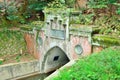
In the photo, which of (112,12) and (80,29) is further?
(112,12)

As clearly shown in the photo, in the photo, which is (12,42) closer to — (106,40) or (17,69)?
(17,69)

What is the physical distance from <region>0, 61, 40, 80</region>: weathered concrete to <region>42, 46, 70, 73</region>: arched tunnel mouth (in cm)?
52

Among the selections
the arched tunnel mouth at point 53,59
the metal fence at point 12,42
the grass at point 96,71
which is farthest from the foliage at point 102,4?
the grass at point 96,71

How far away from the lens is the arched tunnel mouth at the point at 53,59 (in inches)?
493

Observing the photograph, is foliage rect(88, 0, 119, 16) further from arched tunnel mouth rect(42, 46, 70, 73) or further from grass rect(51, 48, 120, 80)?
grass rect(51, 48, 120, 80)

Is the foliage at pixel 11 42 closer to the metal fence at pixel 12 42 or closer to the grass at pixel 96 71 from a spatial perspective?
the metal fence at pixel 12 42

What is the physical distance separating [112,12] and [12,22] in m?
5.56

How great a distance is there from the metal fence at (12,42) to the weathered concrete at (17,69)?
1079mm

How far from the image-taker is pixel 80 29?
32.6 ft

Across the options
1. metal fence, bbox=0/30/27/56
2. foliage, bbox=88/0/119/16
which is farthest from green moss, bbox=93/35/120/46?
metal fence, bbox=0/30/27/56

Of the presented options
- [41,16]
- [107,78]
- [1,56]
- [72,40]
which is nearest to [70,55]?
[72,40]

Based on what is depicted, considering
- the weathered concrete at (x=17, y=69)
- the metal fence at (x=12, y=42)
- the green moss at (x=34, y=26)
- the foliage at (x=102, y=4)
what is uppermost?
the foliage at (x=102, y=4)

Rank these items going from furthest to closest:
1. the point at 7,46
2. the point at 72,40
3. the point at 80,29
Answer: the point at 7,46, the point at 72,40, the point at 80,29

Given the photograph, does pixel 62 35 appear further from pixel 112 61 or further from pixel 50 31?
pixel 112 61
